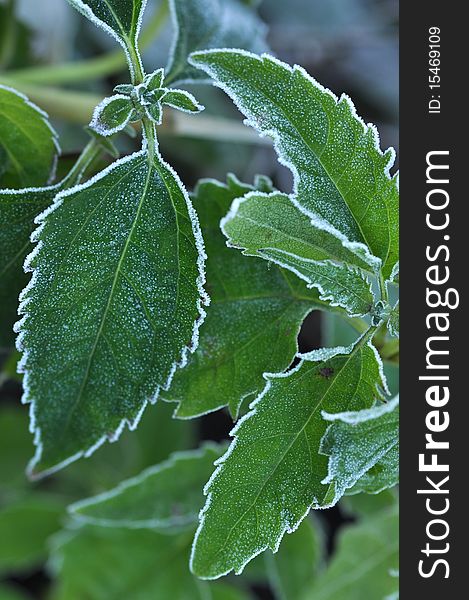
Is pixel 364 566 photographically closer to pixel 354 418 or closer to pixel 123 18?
pixel 354 418

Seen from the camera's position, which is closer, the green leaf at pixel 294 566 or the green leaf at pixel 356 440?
the green leaf at pixel 356 440

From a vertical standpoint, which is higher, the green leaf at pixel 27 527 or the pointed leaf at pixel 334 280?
the pointed leaf at pixel 334 280

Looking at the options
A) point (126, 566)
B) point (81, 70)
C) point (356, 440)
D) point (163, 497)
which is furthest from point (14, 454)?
point (356, 440)

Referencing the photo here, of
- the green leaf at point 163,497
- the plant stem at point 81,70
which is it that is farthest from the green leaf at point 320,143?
the plant stem at point 81,70

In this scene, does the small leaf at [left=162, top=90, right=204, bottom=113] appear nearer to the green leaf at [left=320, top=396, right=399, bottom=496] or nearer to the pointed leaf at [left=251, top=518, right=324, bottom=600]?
the green leaf at [left=320, top=396, right=399, bottom=496]

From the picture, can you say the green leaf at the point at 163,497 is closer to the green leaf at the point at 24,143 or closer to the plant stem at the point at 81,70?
the green leaf at the point at 24,143

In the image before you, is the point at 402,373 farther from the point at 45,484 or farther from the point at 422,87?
the point at 45,484

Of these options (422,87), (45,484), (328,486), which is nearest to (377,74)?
(422,87)
